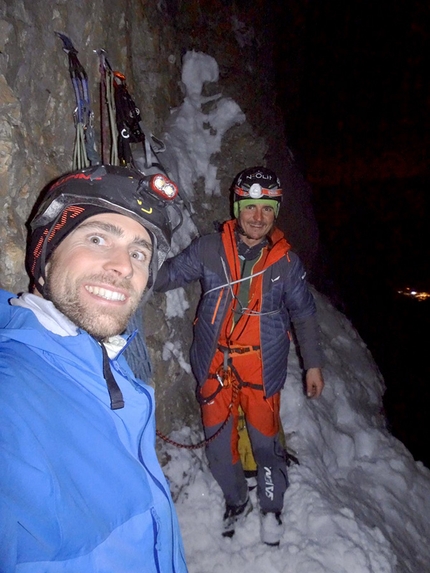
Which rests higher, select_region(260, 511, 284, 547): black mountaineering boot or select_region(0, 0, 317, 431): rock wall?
select_region(0, 0, 317, 431): rock wall

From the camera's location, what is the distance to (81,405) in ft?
4.66

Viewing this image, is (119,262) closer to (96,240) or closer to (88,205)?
(96,240)

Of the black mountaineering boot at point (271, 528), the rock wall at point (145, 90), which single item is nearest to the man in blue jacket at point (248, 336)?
the black mountaineering boot at point (271, 528)

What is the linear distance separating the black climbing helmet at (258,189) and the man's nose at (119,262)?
7.27 ft

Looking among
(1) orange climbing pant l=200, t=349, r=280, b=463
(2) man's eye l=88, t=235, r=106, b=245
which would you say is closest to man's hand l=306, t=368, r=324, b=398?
(1) orange climbing pant l=200, t=349, r=280, b=463

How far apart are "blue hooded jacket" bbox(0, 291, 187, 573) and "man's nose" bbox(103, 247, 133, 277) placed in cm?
49

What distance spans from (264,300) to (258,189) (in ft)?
4.06

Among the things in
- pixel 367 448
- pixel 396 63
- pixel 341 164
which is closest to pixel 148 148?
pixel 367 448

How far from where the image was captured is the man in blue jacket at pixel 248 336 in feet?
12.2

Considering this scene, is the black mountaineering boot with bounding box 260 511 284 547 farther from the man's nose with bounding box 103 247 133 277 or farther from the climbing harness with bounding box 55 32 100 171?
Answer: the climbing harness with bounding box 55 32 100 171

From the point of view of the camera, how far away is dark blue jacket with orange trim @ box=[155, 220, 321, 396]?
3691 millimetres

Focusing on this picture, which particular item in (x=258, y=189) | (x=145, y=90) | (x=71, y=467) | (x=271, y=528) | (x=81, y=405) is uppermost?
(x=145, y=90)

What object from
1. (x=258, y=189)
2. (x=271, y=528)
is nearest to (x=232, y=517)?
(x=271, y=528)

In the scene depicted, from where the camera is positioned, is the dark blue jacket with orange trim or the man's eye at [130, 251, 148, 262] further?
the dark blue jacket with orange trim
